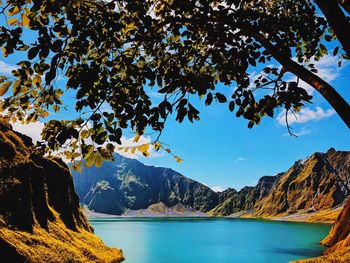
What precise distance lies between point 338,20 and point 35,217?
59.6 meters

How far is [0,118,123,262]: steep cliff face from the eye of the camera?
46.7m

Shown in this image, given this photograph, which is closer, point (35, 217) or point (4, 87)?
point (4, 87)

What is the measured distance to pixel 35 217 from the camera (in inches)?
2291

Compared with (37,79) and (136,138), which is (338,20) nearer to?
(136,138)

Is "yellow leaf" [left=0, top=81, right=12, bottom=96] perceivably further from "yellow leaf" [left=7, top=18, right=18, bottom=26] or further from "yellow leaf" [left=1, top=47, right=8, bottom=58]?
"yellow leaf" [left=7, top=18, right=18, bottom=26]

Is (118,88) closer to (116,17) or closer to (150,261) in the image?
(116,17)

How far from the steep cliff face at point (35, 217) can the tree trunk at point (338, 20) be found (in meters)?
41.8

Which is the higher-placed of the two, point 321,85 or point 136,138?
point 321,85

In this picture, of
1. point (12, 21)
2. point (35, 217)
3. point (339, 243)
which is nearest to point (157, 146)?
point (12, 21)

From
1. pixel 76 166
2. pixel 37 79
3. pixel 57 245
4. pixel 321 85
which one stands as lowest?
pixel 57 245

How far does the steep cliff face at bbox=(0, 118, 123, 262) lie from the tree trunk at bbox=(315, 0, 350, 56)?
41794mm

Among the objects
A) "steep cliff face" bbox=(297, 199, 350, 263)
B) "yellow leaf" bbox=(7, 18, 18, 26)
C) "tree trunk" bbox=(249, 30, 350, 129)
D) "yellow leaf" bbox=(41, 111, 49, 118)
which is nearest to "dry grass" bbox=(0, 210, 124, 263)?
"steep cliff face" bbox=(297, 199, 350, 263)

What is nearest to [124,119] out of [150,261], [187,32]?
[187,32]

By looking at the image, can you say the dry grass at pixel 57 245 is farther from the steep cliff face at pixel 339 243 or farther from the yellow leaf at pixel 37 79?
the yellow leaf at pixel 37 79
